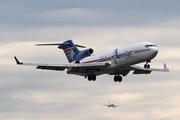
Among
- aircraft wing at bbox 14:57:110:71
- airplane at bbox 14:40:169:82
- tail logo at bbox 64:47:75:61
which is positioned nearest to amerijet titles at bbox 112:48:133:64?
airplane at bbox 14:40:169:82

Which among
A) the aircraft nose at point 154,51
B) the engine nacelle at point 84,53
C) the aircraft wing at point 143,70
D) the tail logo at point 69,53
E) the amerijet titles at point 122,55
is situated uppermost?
the tail logo at point 69,53

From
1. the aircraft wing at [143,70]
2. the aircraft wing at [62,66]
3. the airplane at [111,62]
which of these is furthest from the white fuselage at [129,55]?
the aircraft wing at [143,70]

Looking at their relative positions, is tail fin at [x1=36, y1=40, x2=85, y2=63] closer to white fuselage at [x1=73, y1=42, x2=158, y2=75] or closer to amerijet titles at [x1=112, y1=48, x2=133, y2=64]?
white fuselage at [x1=73, y1=42, x2=158, y2=75]

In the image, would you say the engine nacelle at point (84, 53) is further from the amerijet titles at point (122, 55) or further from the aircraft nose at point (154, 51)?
the aircraft nose at point (154, 51)

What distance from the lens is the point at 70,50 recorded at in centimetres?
8000

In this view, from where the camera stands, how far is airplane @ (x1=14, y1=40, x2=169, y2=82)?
6353cm

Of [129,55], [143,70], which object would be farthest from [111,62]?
[143,70]

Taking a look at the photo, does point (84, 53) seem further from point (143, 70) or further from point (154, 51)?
point (154, 51)

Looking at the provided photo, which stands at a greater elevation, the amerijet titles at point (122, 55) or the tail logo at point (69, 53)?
the tail logo at point (69, 53)

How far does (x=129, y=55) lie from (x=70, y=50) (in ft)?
59.5

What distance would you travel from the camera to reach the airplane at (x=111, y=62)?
6353cm

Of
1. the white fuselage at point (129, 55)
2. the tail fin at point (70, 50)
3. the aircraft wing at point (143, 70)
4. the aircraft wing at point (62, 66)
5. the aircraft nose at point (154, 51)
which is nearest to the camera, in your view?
the aircraft nose at point (154, 51)

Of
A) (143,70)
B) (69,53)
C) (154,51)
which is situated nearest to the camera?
(154,51)

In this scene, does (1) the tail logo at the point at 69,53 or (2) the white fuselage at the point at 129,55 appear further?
(1) the tail logo at the point at 69,53
